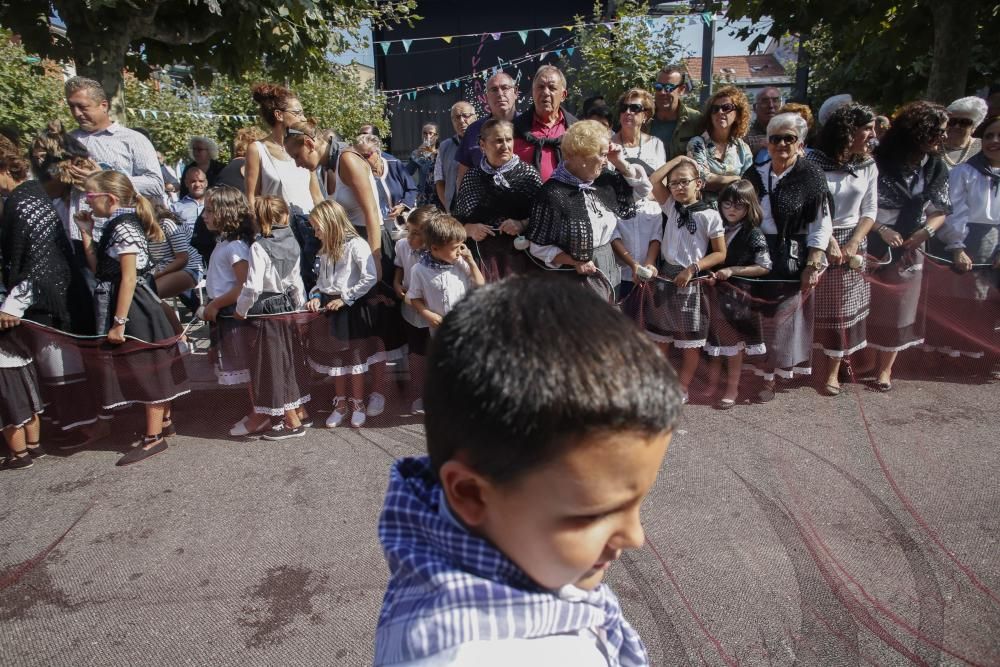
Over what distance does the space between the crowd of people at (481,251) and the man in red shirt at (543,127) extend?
0.02m

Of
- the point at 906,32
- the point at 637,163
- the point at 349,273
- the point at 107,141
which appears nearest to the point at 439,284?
the point at 349,273

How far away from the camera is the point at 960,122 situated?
527 centimetres

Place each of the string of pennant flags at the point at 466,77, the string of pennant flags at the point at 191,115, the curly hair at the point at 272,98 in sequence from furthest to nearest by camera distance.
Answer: the string of pennant flags at the point at 466,77 < the string of pennant flags at the point at 191,115 < the curly hair at the point at 272,98

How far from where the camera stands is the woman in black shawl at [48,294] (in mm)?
4020

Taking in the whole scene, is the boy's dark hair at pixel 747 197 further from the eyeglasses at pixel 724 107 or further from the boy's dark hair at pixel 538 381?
the boy's dark hair at pixel 538 381

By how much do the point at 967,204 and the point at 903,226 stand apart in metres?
0.50

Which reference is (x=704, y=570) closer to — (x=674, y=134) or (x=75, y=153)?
(x=674, y=134)

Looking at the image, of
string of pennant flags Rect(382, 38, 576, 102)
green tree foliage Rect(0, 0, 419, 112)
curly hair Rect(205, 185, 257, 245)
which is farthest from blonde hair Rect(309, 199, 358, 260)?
string of pennant flags Rect(382, 38, 576, 102)

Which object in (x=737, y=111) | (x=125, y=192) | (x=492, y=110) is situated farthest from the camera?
(x=737, y=111)

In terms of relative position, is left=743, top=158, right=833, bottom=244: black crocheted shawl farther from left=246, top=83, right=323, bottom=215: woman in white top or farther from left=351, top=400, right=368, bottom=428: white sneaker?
left=246, top=83, right=323, bottom=215: woman in white top

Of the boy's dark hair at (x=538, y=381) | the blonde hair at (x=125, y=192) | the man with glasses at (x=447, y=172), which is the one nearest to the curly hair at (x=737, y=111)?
the man with glasses at (x=447, y=172)

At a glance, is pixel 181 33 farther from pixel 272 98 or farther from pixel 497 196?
pixel 497 196

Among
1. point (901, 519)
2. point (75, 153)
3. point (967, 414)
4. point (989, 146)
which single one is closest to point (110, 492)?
point (75, 153)

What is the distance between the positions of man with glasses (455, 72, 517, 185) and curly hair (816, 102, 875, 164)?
226 centimetres
